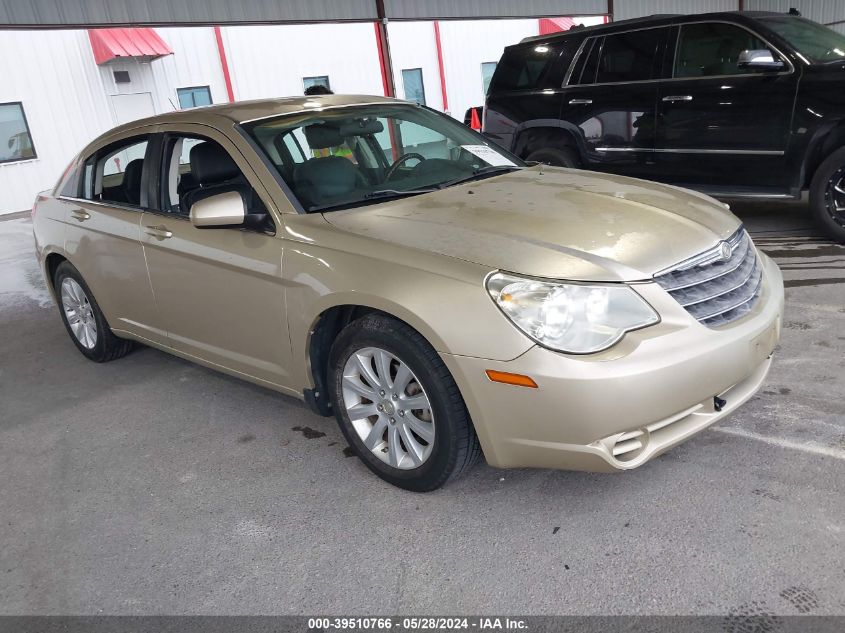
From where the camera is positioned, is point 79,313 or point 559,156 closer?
point 79,313

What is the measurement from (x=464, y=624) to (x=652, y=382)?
98 cm

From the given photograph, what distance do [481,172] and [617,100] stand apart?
138 inches

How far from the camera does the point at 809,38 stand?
5.99m

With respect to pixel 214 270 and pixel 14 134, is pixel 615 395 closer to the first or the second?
pixel 214 270

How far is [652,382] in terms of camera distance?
→ 7.70 ft

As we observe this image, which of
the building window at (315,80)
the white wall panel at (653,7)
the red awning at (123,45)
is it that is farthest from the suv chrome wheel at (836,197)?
the building window at (315,80)

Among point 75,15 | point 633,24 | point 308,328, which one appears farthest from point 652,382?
point 75,15

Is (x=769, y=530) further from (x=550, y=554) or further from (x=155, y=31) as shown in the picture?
(x=155, y=31)

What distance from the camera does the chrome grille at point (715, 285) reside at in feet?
8.42

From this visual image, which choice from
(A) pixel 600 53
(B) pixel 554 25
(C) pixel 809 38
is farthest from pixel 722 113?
(B) pixel 554 25

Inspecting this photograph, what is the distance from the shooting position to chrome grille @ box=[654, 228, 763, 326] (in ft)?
8.42

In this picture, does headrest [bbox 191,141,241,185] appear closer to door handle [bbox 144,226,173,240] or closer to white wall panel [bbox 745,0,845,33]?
door handle [bbox 144,226,173,240]

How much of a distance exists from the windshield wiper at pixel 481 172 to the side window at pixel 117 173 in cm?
175

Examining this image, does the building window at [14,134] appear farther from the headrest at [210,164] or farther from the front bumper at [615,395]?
the front bumper at [615,395]
